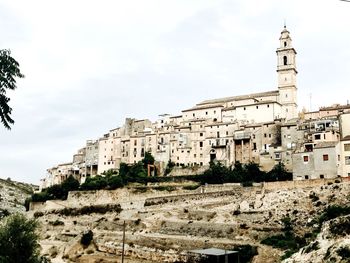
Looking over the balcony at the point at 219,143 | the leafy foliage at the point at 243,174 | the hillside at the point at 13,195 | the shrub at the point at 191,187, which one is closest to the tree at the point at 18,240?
the shrub at the point at 191,187

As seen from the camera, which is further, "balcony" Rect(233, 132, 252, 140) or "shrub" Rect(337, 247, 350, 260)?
"balcony" Rect(233, 132, 252, 140)

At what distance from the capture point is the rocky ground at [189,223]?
129 feet

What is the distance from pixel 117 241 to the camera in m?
43.6

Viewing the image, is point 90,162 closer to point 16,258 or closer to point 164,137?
point 164,137

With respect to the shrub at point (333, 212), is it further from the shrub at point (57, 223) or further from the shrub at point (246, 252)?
the shrub at point (57, 223)

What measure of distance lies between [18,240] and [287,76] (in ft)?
178

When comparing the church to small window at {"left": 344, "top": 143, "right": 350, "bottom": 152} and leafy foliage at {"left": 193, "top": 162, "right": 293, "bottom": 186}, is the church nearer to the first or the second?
leafy foliage at {"left": 193, "top": 162, "right": 293, "bottom": 186}

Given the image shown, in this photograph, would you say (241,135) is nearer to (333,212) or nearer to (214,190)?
(214,190)

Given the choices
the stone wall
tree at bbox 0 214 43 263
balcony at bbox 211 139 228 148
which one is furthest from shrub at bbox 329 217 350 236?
balcony at bbox 211 139 228 148

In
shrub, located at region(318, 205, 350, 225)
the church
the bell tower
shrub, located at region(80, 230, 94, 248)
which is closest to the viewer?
shrub, located at region(318, 205, 350, 225)

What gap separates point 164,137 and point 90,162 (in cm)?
1526

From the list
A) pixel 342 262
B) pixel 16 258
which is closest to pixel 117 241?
pixel 16 258

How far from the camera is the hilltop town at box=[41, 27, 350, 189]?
51906 millimetres

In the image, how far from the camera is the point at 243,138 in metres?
63.5
